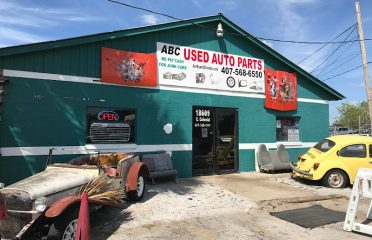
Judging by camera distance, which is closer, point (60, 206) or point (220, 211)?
point (60, 206)

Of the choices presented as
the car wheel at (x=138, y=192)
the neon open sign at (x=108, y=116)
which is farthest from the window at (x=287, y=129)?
the car wheel at (x=138, y=192)

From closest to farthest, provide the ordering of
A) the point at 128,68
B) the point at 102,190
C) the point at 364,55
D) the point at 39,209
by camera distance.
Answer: the point at 39,209 < the point at 102,190 < the point at 128,68 < the point at 364,55

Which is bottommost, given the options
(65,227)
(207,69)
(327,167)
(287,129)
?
(65,227)

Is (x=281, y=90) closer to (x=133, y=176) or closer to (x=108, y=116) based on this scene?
(x=108, y=116)

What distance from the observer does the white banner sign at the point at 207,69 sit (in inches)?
472

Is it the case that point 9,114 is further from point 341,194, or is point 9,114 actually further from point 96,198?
point 341,194

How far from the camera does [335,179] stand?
10906 millimetres

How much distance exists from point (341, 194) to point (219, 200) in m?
3.63

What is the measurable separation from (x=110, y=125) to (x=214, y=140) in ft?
12.9

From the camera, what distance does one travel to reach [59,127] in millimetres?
10008

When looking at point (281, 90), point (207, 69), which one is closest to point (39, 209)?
point (207, 69)

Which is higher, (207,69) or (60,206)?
(207,69)

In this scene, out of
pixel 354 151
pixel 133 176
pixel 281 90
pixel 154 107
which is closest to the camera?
pixel 133 176

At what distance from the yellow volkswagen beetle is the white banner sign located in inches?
162
